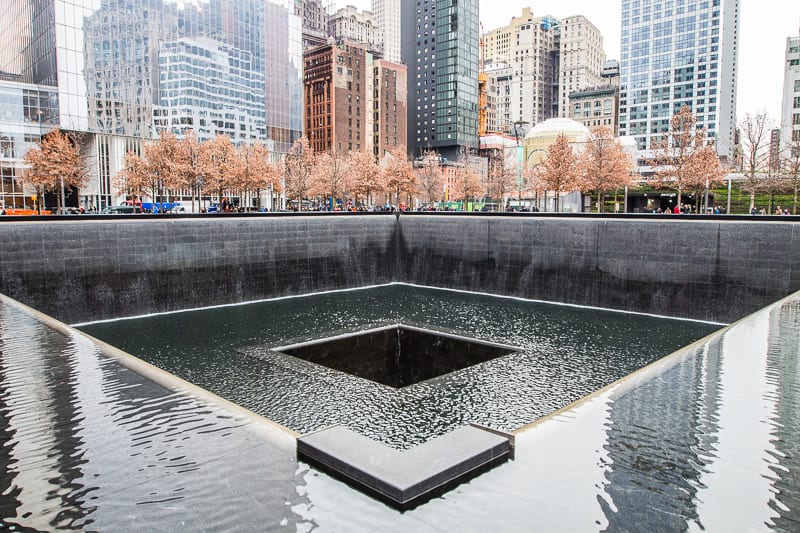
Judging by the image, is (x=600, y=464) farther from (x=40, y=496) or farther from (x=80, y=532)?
(x=40, y=496)

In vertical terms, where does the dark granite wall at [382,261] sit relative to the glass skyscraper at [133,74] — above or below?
below

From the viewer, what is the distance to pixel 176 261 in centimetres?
1822

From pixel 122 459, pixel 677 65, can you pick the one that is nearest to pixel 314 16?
pixel 677 65

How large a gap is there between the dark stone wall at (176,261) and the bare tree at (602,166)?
791 inches

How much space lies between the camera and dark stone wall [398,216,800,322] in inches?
626

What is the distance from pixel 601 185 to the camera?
38344 millimetres

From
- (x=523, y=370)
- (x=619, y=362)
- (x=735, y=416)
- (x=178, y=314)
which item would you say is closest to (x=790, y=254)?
(x=619, y=362)

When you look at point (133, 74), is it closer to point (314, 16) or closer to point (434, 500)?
point (434, 500)

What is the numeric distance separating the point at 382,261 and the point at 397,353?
10.6 m

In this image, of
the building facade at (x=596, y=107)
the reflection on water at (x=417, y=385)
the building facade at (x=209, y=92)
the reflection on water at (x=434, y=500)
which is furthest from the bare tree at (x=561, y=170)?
the building facade at (x=596, y=107)

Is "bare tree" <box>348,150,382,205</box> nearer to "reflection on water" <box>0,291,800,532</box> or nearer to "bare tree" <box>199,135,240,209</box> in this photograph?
"bare tree" <box>199,135,240,209</box>

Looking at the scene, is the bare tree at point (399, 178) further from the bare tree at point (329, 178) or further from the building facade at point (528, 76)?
the building facade at point (528, 76)

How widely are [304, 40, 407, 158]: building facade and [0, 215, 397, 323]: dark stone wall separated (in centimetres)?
8429

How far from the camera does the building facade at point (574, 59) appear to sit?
16450cm
